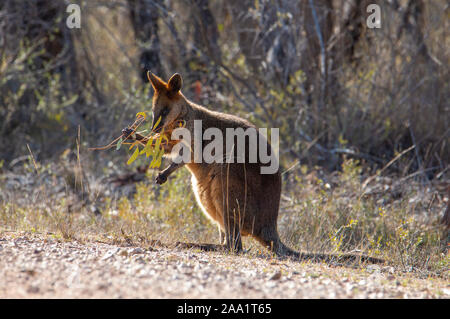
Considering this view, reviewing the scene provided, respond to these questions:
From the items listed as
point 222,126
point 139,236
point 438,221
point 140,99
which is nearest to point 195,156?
point 222,126

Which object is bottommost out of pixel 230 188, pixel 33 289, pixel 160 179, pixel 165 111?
pixel 33 289

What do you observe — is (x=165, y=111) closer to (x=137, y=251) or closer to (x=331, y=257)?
(x=137, y=251)

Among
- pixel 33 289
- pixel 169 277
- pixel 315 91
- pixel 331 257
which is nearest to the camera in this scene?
pixel 33 289

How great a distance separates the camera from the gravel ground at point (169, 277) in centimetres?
338

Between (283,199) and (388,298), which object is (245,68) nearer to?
(283,199)

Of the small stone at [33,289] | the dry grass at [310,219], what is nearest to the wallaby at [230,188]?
the dry grass at [310,219]

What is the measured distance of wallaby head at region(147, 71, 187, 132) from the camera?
17.9 ft

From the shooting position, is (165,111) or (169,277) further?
(165,111)

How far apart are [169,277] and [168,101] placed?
2.34m

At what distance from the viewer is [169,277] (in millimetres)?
3664

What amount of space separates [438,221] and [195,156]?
145 inches

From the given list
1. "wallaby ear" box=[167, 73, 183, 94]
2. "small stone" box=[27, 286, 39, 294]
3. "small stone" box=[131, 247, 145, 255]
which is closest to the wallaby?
"wallaby ear" box=[167, 73, 183, 94]

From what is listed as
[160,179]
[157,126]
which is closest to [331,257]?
[160,179]

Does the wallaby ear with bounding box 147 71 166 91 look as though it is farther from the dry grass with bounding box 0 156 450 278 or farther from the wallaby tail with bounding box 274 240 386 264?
the wallaby tail with bounding box 274 240 386 264
